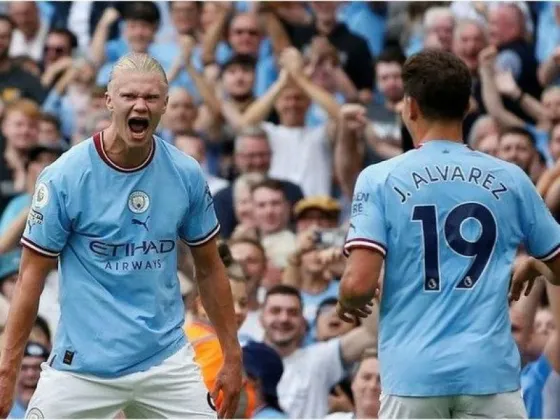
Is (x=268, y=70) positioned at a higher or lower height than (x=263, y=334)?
higher

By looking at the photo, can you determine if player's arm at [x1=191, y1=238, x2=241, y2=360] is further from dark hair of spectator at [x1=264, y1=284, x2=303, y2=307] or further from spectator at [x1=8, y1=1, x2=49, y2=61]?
spectator at [x1=8, y1=1, x2=49, y2=61]

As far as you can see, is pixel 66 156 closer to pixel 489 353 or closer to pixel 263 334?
pixel 489 353

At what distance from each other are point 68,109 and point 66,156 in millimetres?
9311

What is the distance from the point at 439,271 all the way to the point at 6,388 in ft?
6.39

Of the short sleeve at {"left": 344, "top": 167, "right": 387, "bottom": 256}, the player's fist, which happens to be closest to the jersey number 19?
the short sleeve at {"left": 344, "top": 167, "right": 387, "bottom": 256}

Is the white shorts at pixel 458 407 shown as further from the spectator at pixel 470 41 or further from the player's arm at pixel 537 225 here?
the spectator at pixel 470 41

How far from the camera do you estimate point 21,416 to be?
12.3 m

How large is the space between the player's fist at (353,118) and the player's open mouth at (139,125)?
677 cm

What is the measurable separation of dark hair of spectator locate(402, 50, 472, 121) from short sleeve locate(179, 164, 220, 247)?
1.19 metres

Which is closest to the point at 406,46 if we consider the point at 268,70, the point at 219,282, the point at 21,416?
the point at 268,70

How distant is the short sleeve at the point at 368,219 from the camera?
802cm

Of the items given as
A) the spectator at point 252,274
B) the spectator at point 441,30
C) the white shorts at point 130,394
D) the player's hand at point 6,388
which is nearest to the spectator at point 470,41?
the spectator at point 441,30

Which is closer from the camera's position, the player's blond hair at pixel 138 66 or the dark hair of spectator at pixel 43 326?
the player's blond hair at pixel 138 66

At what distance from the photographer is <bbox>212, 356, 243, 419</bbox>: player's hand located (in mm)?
8992
